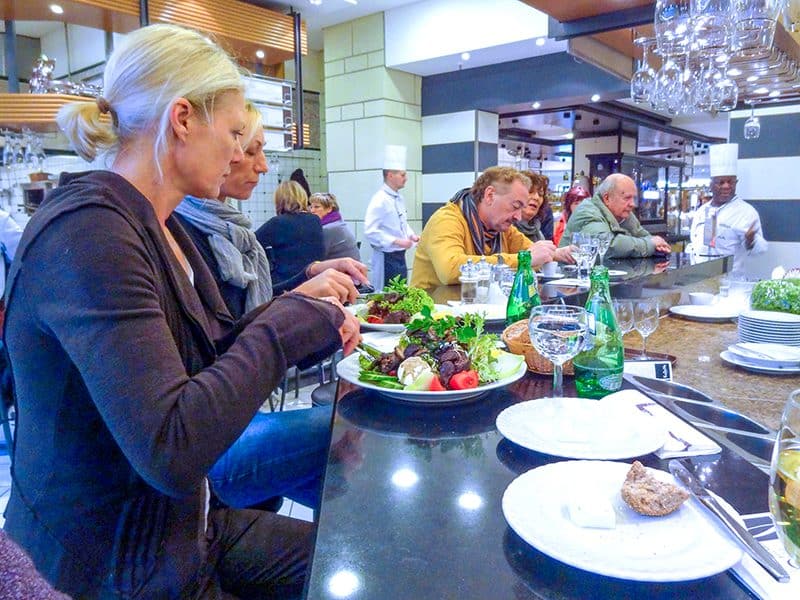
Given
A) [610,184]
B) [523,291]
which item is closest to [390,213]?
[610,184]

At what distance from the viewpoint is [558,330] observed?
3.41ft

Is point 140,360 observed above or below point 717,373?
above

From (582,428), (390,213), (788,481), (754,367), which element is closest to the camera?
(788,481)

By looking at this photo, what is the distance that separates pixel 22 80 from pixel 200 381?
8.20m

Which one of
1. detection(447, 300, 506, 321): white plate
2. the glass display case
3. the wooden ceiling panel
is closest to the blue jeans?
detection(447, 300, 506, 321): white plate

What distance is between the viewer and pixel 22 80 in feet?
23.3

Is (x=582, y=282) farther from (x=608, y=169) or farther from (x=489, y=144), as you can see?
(x=608, y=169)

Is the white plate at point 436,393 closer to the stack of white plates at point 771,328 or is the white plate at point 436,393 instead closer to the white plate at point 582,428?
the white plate at point 582,428

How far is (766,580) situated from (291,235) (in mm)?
3246

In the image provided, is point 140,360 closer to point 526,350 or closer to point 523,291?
point 526,350

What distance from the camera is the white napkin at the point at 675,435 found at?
2.89 feet

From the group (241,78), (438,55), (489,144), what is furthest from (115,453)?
(489,144)

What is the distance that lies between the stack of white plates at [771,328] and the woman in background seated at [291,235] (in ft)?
8.34

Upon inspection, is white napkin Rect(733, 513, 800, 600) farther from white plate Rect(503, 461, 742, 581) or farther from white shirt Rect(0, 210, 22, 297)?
white shirt Rect(0, 210, 22, 297)
